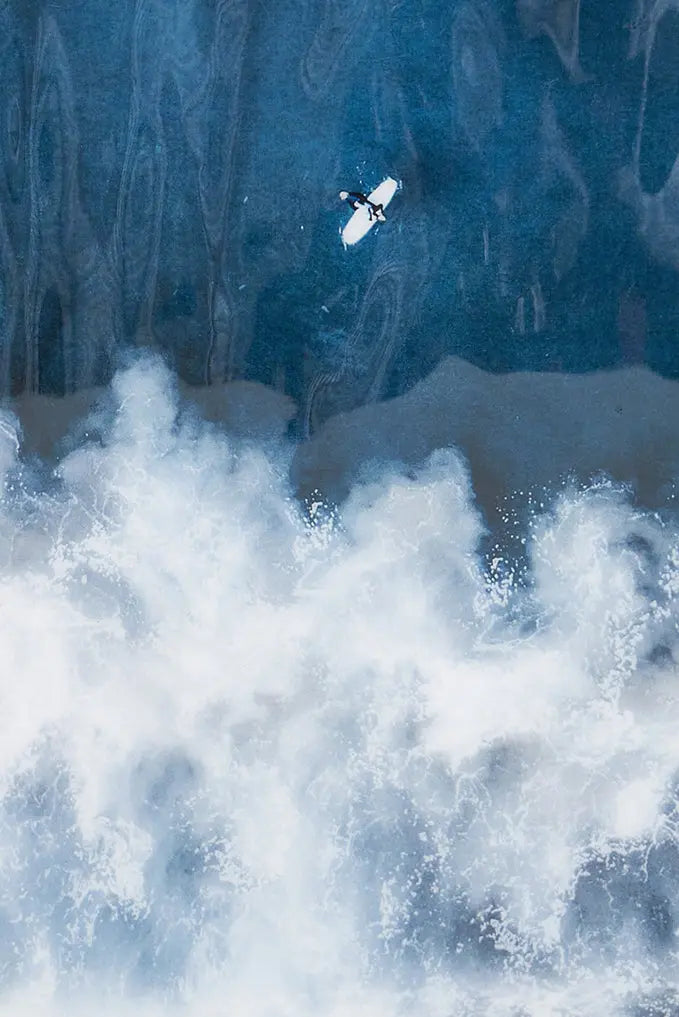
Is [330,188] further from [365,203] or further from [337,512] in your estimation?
[337,512]

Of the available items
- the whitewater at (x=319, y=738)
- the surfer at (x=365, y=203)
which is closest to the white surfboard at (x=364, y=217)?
the surfer at (x=365, y=203)

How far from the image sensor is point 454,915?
5.08 metres

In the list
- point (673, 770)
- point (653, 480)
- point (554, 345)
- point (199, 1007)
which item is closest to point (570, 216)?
point (554, 345)

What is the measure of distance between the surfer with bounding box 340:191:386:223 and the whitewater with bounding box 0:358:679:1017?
4.60 feet

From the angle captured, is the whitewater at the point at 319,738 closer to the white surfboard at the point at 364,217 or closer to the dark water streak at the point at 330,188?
the dark water streak at the point at 330,188

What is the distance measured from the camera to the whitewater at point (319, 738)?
199 inches

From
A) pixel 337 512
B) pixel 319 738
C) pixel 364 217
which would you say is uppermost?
pixel 364 217

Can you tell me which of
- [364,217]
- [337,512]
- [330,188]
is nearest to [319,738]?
[337,512]

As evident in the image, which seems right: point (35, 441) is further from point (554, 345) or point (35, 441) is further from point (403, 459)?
point (554, 345)

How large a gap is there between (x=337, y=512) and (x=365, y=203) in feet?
5.74

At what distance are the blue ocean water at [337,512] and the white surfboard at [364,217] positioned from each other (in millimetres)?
91

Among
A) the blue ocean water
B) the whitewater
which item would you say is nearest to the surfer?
the blue ocean water

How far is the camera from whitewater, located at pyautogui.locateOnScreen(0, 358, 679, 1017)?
506 cm

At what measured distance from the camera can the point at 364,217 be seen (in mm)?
5016
